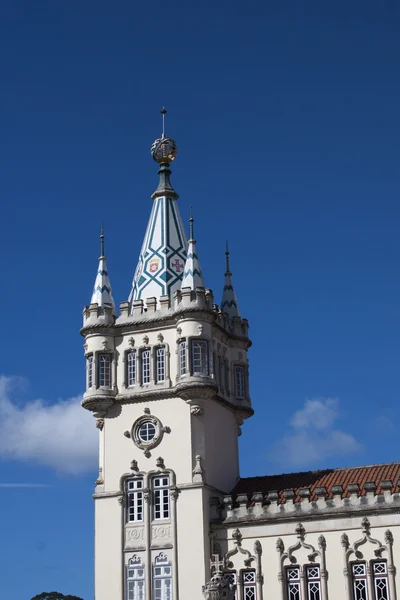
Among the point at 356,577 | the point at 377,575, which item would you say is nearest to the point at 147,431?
the point at 356,577

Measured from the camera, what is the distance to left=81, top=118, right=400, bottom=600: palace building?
48.6 metres

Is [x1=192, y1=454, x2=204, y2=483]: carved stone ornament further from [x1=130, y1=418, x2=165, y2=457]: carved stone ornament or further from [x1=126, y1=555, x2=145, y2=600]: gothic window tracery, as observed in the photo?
[x1=126, y1=555, x2=145, y2=600]: gothic window tracery

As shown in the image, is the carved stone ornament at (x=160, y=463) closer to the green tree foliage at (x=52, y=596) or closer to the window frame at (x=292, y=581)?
the window frame at (x=292, y=581)

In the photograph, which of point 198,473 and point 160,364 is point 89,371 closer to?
point 160,364

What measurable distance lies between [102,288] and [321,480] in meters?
15.4

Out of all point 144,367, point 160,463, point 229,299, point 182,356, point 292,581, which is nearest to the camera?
point 292,581

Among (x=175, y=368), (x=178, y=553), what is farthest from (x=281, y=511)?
(x=175, y=368)

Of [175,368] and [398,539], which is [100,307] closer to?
[175,368]

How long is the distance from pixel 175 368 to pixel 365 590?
14.2 meters

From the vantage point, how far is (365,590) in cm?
4766

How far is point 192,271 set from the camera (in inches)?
2163

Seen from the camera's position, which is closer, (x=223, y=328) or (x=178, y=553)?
(x=178, y=553)

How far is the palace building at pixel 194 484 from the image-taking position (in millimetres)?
48562

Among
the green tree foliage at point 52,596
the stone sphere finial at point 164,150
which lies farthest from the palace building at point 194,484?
the green tree foliage at point 52,596
